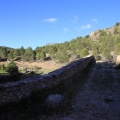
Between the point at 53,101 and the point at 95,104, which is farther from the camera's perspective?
the point at 95,104

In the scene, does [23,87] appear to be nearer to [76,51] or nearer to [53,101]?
[53,101]

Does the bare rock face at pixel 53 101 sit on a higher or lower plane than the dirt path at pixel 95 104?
higher

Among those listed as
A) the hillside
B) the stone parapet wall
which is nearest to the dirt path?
the stone parapet wall

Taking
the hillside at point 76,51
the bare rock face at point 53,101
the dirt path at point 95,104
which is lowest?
the dirt path at point 95,104

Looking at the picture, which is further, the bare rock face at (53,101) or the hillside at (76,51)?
the hillside at (76,51)

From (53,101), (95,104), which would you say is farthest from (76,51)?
(53,101)

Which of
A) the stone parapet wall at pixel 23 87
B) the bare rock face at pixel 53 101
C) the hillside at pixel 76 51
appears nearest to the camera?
the stone parapet wall at pixel 23 87

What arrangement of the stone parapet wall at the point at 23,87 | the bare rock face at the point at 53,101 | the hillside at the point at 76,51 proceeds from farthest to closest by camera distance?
the hillside at the point at 76,51 → the bare rock face at the point at 53,101 → the stone parapet wall at the point at 23,87

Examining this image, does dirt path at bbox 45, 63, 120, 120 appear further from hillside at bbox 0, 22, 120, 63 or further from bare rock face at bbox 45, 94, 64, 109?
hillside at bbox 0, 22, 120, 63

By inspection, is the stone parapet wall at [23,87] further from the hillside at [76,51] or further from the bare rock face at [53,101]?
the hillside at [76,51]

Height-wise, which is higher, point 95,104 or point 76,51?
point 76,51

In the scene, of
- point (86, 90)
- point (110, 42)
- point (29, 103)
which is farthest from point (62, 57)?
point (29, 103)

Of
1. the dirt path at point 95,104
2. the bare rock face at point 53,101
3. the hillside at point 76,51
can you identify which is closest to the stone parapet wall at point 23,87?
the bare rock face at point 53,101

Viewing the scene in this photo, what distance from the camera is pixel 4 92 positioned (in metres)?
9.98
